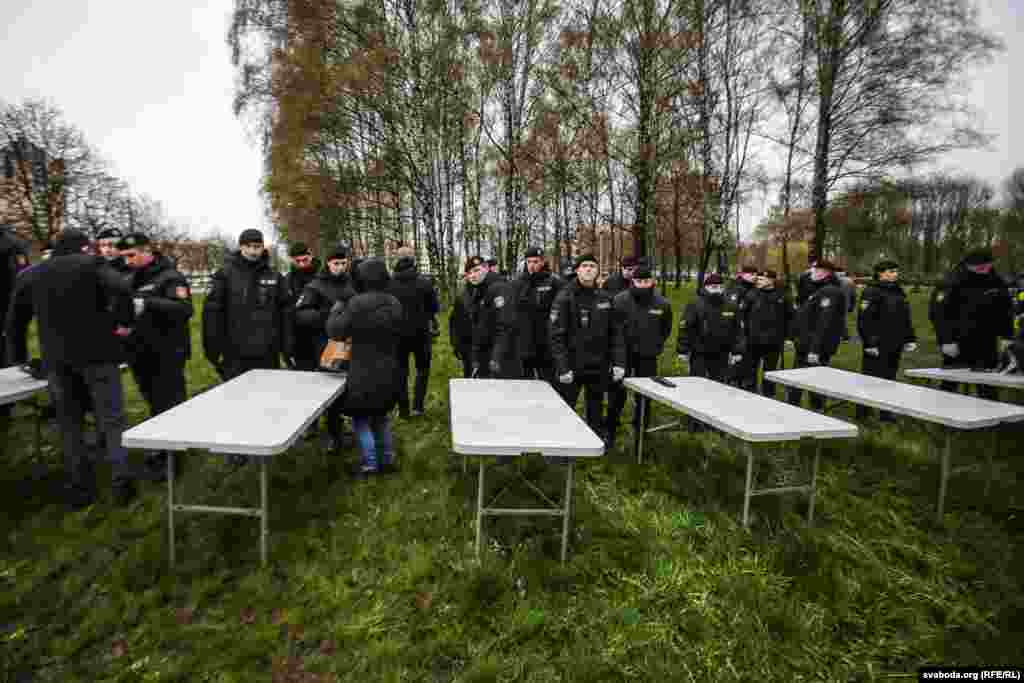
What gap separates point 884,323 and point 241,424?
259 inches

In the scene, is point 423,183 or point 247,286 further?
point 423,183

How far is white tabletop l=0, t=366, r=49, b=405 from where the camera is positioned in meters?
3.29

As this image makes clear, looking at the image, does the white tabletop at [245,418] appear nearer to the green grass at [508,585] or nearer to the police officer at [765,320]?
the green grass at [508,585]

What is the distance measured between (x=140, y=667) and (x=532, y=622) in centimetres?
182

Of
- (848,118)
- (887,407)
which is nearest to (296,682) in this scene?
(887,407)

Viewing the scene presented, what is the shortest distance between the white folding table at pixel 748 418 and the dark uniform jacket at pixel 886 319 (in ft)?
8.60

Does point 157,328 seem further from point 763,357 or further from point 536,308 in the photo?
point 763,357

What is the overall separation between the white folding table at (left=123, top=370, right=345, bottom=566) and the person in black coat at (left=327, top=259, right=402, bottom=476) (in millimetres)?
233

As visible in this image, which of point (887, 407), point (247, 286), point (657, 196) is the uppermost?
point (657, 196)

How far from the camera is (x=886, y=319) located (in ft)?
17.5

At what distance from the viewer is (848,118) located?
1141 centimetres

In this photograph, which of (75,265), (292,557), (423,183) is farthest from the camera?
(423,183)

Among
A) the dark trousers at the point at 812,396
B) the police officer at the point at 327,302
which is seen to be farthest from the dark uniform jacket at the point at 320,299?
the dark trousers at the point at 812,396

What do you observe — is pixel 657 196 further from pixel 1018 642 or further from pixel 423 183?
pixel 1018 642
